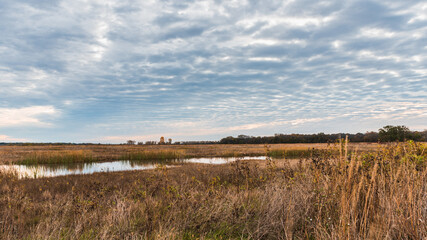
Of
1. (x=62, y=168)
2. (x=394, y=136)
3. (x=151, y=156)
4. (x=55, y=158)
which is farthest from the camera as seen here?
(x=151, y=156)

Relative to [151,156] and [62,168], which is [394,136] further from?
[151,156]

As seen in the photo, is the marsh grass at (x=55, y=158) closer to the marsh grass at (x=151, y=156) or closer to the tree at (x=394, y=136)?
the marsh grass at (x=151, y=156)

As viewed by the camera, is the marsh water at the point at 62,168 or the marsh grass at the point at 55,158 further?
the marsh grass at the point at 55,158

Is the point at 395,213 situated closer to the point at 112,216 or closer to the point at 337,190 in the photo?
the point at 337,190

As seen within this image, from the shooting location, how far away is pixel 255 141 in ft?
334

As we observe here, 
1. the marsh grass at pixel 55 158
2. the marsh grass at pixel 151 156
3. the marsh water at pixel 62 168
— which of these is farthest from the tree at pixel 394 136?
the marsh grass at pixel 55 158

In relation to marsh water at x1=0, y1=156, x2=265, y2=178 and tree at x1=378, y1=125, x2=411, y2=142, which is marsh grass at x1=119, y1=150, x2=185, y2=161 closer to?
marsh water at x1=0, y1=156, x2=265, y2=178

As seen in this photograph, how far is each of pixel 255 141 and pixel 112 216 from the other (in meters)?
98.4

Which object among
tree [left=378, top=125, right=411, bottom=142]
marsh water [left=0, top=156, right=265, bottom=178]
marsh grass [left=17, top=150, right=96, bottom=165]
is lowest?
marsh water [left=0, top=156, right=265, bottom=178]

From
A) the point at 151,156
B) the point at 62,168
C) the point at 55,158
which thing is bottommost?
the point at 62,168

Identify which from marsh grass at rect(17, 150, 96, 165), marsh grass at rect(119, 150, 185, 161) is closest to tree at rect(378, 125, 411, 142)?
marsh grass at rect(119, 150, 185, 161)

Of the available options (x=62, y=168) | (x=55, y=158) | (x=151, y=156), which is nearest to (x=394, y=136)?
(x=62, y=168)

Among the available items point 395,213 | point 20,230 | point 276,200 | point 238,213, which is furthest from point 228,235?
point 20,230

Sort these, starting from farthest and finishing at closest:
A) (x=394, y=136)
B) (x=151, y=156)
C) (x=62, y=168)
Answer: (x=151, y=156), (x=62, y=168), (x=394, y=136)
